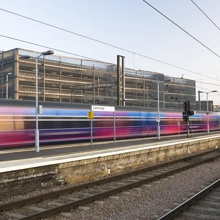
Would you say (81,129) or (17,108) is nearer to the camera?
(17,108)

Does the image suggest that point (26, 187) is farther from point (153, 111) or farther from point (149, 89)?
point (149, 89)

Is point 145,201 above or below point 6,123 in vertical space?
below

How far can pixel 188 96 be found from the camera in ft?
318

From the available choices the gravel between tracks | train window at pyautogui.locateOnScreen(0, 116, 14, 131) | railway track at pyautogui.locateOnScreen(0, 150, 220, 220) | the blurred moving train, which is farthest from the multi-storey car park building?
the gravel between tracks

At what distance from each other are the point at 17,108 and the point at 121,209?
1122cm

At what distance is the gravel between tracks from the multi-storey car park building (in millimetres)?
40031

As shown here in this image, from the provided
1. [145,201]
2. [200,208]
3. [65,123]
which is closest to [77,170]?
[145,201]

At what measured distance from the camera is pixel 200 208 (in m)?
8.59

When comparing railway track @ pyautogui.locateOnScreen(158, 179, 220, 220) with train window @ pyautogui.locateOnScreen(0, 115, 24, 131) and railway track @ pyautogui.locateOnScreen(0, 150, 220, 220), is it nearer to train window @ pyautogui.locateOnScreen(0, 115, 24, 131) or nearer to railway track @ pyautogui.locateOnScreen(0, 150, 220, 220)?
railway track @ pyautogui.locateOnScreen(0, 150, 220, 220)

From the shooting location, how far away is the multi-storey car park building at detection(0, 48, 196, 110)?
61284mm

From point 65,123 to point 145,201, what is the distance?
1178 cm

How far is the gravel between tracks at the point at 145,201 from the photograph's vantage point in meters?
7.99

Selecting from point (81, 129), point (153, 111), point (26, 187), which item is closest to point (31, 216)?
point (26, 187)

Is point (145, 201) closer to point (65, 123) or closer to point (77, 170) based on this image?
point (77, 170)
